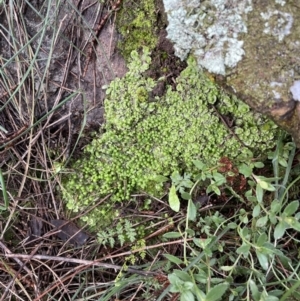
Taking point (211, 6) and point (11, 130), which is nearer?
point (211, 6)

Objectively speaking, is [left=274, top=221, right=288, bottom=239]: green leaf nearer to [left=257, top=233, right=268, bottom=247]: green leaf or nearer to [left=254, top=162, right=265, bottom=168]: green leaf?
[left=257, top=233, right=268, bottom=247]: green leaf

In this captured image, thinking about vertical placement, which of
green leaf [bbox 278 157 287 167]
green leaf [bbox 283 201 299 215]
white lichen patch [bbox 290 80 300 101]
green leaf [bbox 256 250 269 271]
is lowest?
green leaf [bbox 256 250 269 271]

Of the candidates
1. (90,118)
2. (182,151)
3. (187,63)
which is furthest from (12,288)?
(187,63)

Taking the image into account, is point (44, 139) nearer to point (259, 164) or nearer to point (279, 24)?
point (259, 164)

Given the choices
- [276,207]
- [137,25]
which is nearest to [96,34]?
[137,25]

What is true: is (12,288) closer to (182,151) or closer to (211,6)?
(182,151)

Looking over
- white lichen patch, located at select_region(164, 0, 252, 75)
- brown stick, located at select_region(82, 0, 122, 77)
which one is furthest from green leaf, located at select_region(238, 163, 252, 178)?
brown stick, located at select_region(82, 0, 122, 77)
